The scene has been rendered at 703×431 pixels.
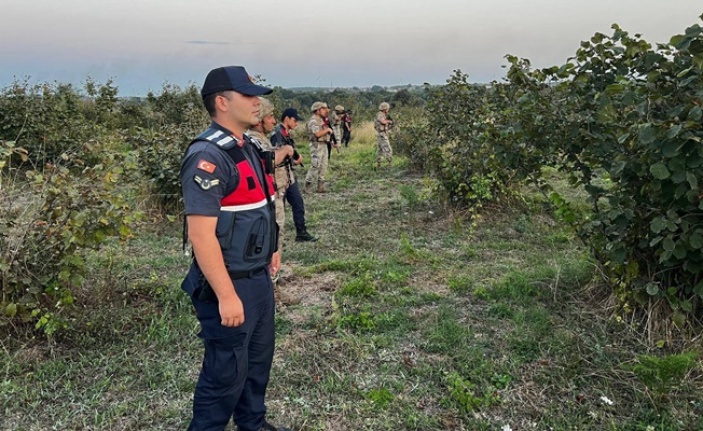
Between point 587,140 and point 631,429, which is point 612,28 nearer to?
point 587,140

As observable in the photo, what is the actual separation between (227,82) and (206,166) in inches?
14.5

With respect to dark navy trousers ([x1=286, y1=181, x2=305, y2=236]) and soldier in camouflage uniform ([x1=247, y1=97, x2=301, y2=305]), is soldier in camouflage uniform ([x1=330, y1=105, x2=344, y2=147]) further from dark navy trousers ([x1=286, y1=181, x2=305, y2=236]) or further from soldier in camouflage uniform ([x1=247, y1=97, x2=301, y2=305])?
soldier in camouflage uniform ([x1=247, y1=97, x2=301, y2=305])

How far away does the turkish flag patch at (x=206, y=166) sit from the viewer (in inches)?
78.9

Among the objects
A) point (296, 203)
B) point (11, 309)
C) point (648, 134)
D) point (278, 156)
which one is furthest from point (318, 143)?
point (648, 134)

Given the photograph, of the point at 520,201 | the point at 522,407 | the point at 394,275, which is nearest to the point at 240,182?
the point at 522,407

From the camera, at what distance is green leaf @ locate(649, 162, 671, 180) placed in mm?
2646

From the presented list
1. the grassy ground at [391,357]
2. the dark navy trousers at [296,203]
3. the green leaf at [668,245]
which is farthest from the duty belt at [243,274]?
the dark navy trousers at [296,203]

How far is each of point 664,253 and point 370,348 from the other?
1.80m

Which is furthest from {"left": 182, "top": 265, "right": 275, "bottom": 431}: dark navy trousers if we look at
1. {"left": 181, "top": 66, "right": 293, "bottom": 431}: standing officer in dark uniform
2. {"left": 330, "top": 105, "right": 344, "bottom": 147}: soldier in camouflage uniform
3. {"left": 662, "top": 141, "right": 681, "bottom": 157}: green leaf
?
{"left": 330, "top": 105, "right": 344, "bottom": 147}: soldier in camouflage uniform

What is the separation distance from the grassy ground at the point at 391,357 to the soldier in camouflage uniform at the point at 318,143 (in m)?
4.35

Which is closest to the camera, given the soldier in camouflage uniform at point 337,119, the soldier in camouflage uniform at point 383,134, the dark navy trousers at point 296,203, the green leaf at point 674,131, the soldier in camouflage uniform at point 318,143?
the green leaf at point 674,131

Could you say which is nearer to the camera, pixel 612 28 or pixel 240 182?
pixel 240 182

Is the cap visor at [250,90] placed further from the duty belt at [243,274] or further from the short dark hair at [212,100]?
the duty belt at [243,274]

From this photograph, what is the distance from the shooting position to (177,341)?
354 cm
